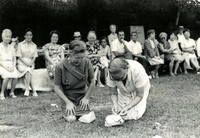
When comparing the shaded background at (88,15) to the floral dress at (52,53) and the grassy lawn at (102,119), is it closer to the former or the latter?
the floral dress at (52,53)

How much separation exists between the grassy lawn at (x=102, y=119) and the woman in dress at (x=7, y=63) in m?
0.48

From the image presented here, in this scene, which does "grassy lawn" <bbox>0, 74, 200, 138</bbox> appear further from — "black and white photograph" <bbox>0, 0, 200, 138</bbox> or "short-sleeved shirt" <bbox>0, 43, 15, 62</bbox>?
"short-sleeved shirt" <bbox>0, 43, 15, 62</bbox>

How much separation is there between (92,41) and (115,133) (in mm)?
5178

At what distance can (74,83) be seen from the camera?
471cm

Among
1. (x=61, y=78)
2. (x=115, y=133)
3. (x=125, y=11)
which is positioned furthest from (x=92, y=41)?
(x=115, y=133)

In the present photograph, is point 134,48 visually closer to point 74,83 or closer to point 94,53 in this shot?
point 94,53

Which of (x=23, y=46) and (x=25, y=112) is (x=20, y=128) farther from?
(x=23, y=46)

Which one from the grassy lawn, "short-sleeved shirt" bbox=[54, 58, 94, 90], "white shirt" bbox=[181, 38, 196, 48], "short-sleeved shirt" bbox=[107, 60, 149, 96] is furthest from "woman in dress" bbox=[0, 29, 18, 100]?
"white shirt" bbox=[181, 38, 196, 48]

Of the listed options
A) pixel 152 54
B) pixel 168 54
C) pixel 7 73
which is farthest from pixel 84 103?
pixel 168 54

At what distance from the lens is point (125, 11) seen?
38.4ft

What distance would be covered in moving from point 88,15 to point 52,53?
330 cm

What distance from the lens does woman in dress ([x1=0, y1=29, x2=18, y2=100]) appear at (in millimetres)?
7250

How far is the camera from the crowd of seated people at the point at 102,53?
24.6ft

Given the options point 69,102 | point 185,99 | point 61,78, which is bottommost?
point 185,99
